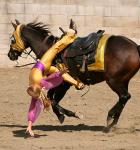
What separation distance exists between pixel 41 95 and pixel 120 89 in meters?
1.16

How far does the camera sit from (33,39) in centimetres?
908

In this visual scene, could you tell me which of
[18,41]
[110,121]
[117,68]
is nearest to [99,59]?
[117,68]

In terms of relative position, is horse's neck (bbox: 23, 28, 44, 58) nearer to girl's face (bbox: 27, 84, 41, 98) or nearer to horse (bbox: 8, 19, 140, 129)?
horse (bbox: 8, 19, 140, 129)

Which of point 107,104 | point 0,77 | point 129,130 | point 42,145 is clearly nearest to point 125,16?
point 0,77

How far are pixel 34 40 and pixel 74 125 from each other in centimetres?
149

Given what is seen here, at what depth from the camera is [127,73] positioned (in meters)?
8.52

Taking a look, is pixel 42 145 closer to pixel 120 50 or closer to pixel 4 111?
pixel 120 50

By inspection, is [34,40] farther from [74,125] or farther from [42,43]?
A: [74,125]

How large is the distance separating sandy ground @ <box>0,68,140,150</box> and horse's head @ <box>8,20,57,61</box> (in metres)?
1.21

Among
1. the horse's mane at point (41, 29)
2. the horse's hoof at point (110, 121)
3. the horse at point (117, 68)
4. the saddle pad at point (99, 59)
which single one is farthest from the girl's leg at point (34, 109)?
the horse's mane at point (41, 29)

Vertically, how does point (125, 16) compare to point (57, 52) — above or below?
below

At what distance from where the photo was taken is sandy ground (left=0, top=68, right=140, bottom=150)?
25.1ft

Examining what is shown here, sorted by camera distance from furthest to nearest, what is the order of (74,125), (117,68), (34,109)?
(74,125) → (117,68) → (34,109)

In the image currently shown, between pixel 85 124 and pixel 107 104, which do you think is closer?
pixel 85 124
